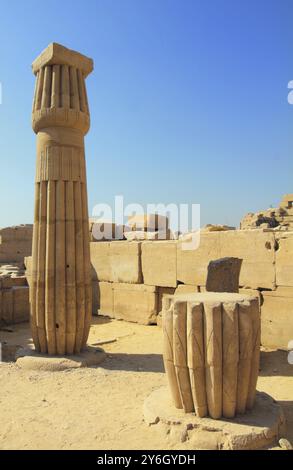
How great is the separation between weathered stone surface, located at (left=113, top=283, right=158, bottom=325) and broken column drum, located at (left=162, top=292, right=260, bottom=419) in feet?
17.4

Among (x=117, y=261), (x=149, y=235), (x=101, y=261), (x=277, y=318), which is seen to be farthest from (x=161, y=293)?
(x=149, y=235)

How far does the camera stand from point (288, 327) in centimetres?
665

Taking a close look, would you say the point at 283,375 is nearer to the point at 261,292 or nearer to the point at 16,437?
the point at 261,292

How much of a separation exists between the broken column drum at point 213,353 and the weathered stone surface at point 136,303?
5297 millimetres

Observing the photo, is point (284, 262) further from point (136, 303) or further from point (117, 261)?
point (117, 261)

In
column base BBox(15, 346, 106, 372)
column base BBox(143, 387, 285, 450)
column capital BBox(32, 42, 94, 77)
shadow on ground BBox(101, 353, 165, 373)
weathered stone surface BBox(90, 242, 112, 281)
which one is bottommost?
shadow on ground BBox(101, 353, 165, 373)

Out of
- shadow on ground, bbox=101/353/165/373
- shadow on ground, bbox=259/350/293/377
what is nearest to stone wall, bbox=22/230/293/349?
shadow on ground, bbox=259/350/293/377

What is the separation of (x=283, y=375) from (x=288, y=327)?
3.92ft

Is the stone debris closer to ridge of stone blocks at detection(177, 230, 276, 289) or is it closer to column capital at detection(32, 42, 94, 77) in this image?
ridge of stone blocks at detection(177, 230, 276, 289)

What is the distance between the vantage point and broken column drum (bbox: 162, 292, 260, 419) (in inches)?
141

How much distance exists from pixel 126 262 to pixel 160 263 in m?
1.10

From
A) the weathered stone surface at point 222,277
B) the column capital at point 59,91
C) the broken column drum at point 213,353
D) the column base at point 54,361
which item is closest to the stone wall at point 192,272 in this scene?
the weathered stone surface at point 222,277

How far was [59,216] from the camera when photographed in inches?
239
